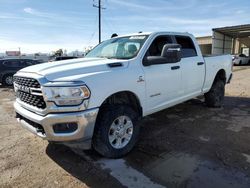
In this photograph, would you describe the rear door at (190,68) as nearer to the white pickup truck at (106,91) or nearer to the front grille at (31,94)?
the white pickup truck at (106,91)

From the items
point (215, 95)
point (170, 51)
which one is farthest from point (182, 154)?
point (215, 95)

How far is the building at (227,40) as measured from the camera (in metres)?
30.5

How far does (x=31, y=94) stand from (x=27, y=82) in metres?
0.21

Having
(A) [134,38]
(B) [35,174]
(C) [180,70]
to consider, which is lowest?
(B) [35,174]

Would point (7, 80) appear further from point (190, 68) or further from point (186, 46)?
point (190, 68)

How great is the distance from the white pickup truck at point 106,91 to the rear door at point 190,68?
25mm

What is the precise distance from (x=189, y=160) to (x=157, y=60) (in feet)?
5.56

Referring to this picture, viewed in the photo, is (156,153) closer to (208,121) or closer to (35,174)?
(35,174)

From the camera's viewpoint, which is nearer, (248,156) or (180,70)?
(248,156)

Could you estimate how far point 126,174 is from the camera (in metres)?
3.26

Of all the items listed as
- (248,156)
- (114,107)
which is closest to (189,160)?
(248,156)

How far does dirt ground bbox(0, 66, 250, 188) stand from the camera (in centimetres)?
312

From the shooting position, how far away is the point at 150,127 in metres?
5.18

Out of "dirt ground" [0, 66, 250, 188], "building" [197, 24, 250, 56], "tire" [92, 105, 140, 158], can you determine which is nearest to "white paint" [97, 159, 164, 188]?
"dirt ground" [0, 66, 250, 188]
